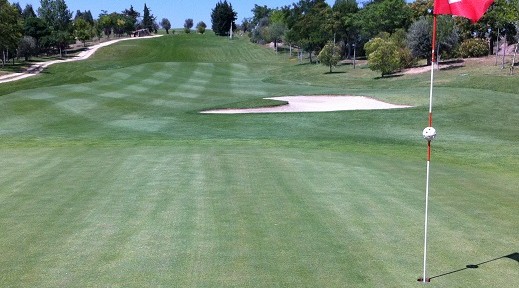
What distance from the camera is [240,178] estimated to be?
13.0 metres

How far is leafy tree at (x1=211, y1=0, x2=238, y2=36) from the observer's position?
173750 millimetres

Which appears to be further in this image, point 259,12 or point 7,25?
point 259,12

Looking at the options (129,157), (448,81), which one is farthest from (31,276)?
(448,81)

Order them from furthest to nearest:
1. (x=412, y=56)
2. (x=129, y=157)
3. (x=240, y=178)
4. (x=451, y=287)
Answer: (x=412, y=56), (x=129, y=157), (x=240, y=178), (x=451, y=287)

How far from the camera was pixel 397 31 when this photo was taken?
7125 centimetres

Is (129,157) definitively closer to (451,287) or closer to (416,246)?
(416,246)

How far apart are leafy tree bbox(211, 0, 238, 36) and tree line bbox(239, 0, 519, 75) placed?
66256mm

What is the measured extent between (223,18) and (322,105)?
142010 mm

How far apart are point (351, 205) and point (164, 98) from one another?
110ft

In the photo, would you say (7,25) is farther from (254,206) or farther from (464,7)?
(464,7)

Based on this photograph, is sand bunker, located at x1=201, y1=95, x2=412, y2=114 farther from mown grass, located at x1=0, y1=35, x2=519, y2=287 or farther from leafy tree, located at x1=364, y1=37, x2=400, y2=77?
leafy tree, located at x1=364, y1=37, x2=400, y2=77

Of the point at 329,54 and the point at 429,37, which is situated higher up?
the point at 429,37

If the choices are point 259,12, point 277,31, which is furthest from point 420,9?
point 259,12

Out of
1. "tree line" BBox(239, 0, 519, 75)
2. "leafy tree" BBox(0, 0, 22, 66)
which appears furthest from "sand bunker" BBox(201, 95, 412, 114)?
"leafy tree" BBox(0, 0, 22, 66)
